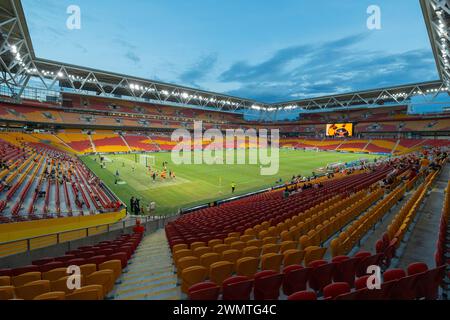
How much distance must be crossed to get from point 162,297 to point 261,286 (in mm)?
2373

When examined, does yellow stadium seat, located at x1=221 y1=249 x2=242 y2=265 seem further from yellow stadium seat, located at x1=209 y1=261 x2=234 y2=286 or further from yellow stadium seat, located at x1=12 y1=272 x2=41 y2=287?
yellow stadium seat, located at x1=12 y1=272 x2=41 y2=287

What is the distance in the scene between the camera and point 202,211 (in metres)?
15.8

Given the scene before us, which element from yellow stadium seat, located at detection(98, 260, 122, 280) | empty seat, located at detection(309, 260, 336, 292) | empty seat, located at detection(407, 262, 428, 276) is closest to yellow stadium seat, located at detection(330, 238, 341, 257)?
empty seat, located at detection(309, 260, 336, 292)

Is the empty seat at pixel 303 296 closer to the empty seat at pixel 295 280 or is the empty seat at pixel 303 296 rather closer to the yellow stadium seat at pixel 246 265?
the empty seat at pixel 295 280

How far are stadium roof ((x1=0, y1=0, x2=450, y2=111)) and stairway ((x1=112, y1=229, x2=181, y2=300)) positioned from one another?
1938 centimetres

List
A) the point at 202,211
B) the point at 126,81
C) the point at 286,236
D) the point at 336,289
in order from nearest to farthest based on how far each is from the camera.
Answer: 1. the point at 336,289
2. the point at 286,236
3. the point at 202,211
4. the point at 126,81

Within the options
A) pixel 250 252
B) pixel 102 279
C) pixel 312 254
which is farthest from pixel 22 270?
pixel 312 254

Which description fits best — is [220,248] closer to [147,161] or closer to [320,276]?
[320,276]

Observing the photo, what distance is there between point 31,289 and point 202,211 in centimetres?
1200

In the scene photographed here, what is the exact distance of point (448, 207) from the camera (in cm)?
877

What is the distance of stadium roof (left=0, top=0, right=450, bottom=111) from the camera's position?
72.4 feet

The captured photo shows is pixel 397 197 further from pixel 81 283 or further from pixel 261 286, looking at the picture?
pixel 81 283

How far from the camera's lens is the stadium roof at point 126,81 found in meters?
22.1
